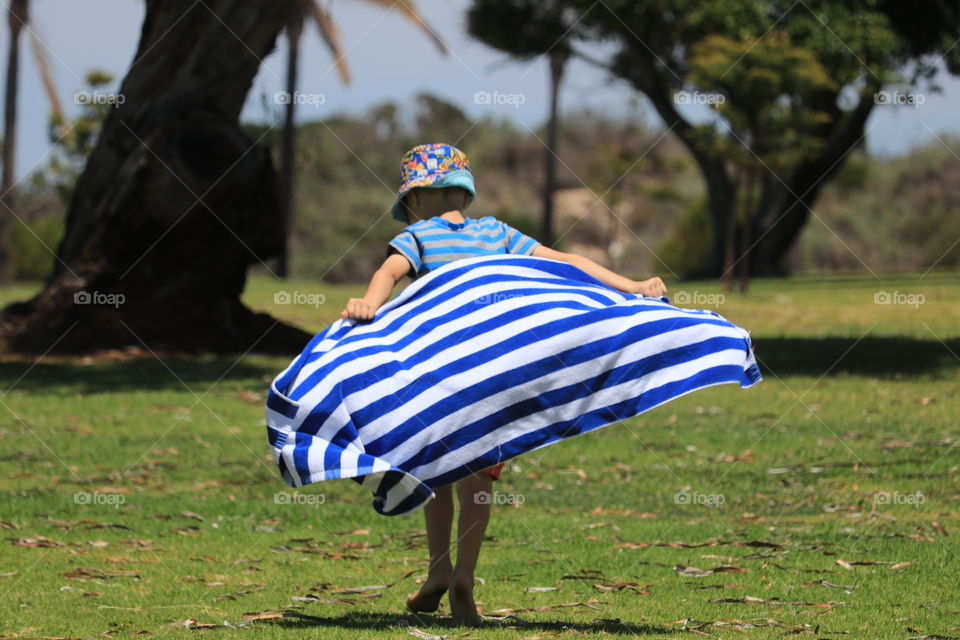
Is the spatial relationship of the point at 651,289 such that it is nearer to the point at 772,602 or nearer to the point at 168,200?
the point at 772,602

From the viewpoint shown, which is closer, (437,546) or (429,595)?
(437,546)

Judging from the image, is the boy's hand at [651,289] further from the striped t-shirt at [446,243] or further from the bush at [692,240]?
the bush at [692,240]

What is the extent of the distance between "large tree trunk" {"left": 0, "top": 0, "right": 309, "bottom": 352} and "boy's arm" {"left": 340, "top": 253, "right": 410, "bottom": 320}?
9.85 m

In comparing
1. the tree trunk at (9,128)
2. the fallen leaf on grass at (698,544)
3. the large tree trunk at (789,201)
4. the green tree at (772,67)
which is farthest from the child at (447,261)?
the tree trunk at (9,128)

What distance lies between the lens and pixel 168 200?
14422mm

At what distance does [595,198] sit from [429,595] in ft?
158

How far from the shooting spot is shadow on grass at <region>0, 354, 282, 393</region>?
13.4m

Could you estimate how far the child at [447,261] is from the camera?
4914 mm

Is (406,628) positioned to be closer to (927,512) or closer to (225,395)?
(927,512)

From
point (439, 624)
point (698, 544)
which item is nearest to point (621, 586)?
point (698, 544)

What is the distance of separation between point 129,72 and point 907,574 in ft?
37.3

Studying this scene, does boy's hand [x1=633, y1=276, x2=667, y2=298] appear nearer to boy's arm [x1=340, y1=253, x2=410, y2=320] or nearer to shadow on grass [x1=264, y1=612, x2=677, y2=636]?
boy's arm [x1=340, y1=253, x2=410, y2=320]

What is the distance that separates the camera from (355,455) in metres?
4.62

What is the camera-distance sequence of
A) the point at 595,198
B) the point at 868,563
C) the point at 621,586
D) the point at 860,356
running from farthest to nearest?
1. the point at 595,198
2. the point at 860,356
3. the point at 868,563
4. the point at 621,586
